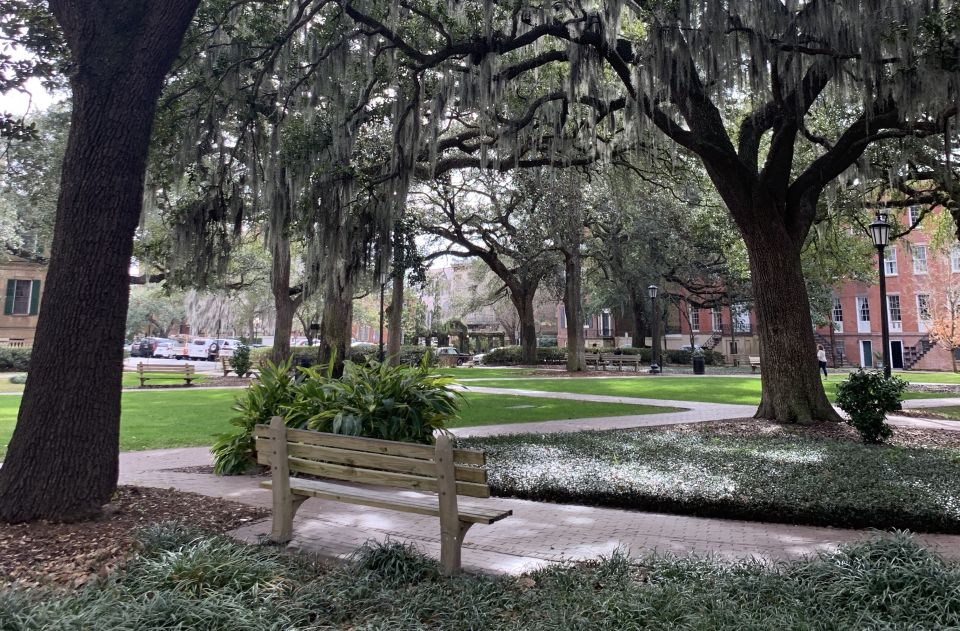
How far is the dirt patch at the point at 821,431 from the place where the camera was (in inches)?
354

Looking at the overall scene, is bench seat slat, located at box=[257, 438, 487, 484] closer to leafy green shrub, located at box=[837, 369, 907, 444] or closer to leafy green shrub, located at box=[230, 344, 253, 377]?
leafy green shrub, located at box=[837, 369, 907, 444]

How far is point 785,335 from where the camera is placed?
10.5 meters

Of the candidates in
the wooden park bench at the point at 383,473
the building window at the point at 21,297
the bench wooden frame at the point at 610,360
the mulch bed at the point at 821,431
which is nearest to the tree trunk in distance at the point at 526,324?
the bench wooden frame at the point at 610,360

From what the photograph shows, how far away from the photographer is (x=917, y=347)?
127ft

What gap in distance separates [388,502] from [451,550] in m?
0.53

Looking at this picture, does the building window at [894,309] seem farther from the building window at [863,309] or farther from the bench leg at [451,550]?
the bench leg at [451,550]

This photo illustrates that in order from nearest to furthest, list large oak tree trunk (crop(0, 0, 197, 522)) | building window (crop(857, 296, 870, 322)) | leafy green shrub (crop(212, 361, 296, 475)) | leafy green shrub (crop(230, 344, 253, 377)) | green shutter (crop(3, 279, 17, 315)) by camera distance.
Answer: large oak tree trunk (crop(0, 0, 197, 522)) < leafy green shrub (crop(212, 361, 296, 475)) < leafy green shrub (crop(230, 344, 253, 377)) < green shutter (crop(3, 279, 17, 315)) < building window (crop(857, 296, 870, 322))

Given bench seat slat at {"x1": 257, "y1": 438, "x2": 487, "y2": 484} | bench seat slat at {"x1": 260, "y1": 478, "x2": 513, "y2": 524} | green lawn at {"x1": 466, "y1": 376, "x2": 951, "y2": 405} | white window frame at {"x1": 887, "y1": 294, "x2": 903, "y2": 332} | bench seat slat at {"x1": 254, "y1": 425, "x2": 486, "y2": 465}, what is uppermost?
white window frame at {"x1": 887, "y1": 294, "x2": 903, "y2": 332}

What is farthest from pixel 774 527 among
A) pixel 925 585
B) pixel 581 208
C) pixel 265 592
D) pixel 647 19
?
pixel 581 208

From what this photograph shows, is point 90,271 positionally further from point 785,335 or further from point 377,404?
point 785,335

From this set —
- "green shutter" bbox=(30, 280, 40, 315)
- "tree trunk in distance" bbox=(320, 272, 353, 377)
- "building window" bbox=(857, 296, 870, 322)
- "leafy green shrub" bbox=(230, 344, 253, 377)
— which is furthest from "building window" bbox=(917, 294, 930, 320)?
"green shutter" bbox=(30, 280, 40, 315)

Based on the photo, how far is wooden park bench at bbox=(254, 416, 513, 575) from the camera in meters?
3.74

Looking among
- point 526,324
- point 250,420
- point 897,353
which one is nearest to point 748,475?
point 250,420

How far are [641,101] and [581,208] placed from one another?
1249 centimetres
